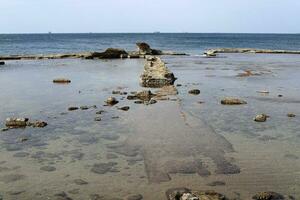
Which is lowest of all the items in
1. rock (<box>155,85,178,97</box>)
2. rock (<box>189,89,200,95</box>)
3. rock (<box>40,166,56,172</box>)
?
rock (<box>40,166,56,172</box>)

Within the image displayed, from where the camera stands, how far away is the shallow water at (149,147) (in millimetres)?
11164

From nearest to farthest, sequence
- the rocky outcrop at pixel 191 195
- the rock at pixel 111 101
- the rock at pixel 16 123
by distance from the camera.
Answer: the rocky outcrop at pixel 191 195 < the rock at pixel 16 123 < the rock at pixel 111 101

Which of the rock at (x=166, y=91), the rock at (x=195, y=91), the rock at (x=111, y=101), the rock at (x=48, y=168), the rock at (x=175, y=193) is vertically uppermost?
the rock at (x=195, y=91)

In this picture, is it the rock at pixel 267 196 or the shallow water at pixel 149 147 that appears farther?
the shallow water at pixel 149 147

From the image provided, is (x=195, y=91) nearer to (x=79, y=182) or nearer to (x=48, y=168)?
(x=48, y=168)

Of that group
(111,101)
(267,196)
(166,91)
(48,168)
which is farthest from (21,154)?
(166,91)

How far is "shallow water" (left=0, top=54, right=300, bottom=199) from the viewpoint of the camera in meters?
11.2

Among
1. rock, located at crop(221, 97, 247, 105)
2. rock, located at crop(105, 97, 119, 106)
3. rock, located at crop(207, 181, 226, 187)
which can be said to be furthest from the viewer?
rock, located at crop(221, 97, 247, 105)

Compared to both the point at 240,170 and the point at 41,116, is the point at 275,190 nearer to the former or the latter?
the point at 240,170

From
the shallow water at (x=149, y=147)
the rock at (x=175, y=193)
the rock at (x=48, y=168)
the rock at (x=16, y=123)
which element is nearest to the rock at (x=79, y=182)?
the shallow water at (x=149, y=147)

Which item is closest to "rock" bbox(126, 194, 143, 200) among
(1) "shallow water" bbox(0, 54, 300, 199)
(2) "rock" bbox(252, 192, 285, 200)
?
(1) "shallow water" bbox(0, 54, 300, 199)

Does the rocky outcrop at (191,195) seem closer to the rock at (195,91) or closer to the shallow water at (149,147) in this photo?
the shallow water at (149,147)

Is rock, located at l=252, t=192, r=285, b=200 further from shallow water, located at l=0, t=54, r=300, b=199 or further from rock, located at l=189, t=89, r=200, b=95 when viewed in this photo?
rock, located at l=189, t=89, r=200, b=95

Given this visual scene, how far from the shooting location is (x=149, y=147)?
14.4 meters
